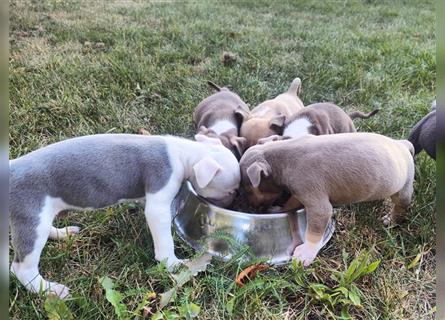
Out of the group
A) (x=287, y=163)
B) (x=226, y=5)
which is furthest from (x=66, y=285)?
(x=226, y=5)

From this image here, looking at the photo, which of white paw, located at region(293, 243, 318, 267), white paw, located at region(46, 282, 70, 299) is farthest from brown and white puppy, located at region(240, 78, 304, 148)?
white paw, located at region(46, 282, 70, 299)

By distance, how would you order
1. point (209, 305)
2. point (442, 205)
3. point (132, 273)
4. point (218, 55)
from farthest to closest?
point (218, 55)
point (132, 273)
point (209, 305)
point (442, 205)

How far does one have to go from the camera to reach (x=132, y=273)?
9.59ft

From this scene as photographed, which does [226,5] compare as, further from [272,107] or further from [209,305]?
[209,305]

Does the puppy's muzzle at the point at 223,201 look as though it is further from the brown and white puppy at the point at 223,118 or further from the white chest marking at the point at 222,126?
the white chest marking at the point at 222,126

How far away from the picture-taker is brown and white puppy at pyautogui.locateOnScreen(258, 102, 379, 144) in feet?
13.4

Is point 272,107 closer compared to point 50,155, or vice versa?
point 50,155

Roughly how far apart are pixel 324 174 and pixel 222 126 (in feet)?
4.52

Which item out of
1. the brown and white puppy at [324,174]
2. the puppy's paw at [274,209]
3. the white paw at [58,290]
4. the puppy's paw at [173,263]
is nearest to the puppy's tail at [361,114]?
the brown and white puppy at [324,174]

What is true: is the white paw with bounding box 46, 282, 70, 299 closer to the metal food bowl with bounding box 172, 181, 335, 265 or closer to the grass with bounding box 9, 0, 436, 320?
the grass with bounding box 9, 0, 436, 320

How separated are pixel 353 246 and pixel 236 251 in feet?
2.63

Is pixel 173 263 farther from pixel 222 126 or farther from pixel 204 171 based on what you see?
pixel 222 126

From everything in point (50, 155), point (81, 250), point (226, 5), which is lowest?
point (226, 5)

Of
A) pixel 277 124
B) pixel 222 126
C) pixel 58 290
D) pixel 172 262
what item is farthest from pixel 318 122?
pixel 58 290
